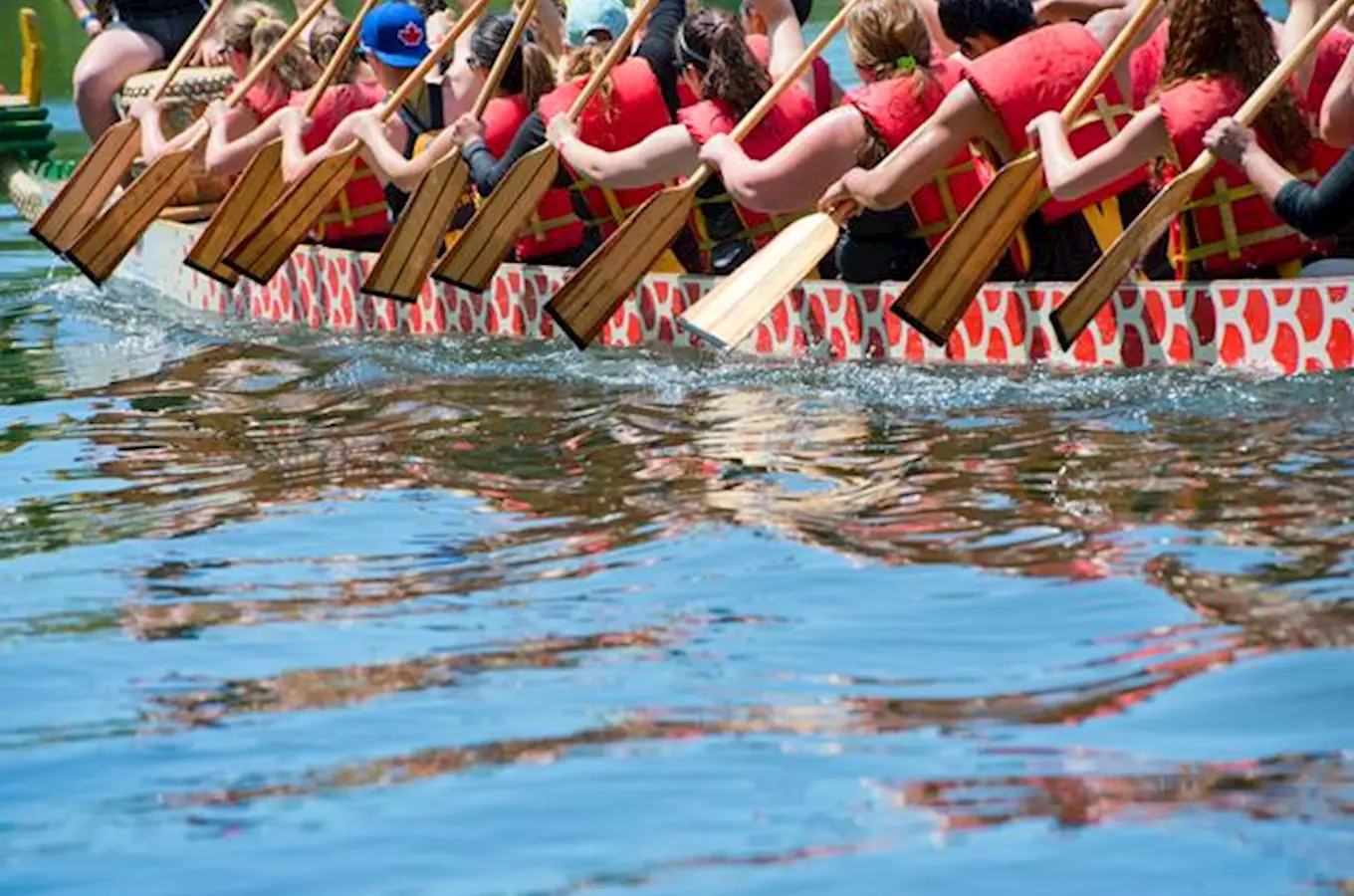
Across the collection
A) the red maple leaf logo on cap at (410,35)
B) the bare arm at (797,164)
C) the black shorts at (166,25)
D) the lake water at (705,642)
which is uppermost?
the black shorts at (166,25)

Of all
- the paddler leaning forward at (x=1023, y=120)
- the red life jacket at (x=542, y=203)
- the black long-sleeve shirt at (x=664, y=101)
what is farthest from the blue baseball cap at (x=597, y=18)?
the paddler leaning forward at (x=1023, y=120)

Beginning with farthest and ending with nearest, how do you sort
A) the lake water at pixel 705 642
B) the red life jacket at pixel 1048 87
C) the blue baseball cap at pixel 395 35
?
the blue baseball cap at pixel 395 35
the red life jacket at pixel 1048 87
the lake water at pixel 705 642

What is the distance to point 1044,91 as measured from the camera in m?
7.88

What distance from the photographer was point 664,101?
9.53 metres

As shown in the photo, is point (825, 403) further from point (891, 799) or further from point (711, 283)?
point (891, 799)

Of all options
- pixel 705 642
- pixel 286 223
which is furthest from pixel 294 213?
pixel 705 642

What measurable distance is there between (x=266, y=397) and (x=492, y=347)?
868mm

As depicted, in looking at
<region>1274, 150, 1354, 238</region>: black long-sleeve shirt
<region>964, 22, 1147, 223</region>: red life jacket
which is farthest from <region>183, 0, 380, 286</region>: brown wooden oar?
<region>1274, 150, 1354, 238</region>: black long-sleeve shirt

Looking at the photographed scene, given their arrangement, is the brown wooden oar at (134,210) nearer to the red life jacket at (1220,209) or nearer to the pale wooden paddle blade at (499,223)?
the pale wooden paddle blade at (499,223)

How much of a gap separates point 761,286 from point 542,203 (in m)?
1.94

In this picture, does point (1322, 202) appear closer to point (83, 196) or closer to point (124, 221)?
point (124, 221)

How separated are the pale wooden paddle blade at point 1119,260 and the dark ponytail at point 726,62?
1.71 m

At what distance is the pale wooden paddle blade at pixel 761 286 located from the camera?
8.23 m

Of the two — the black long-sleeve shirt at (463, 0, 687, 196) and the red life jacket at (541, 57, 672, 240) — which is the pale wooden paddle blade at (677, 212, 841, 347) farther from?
the black long-sleeve shirt at (463, 0, 687, 196)
